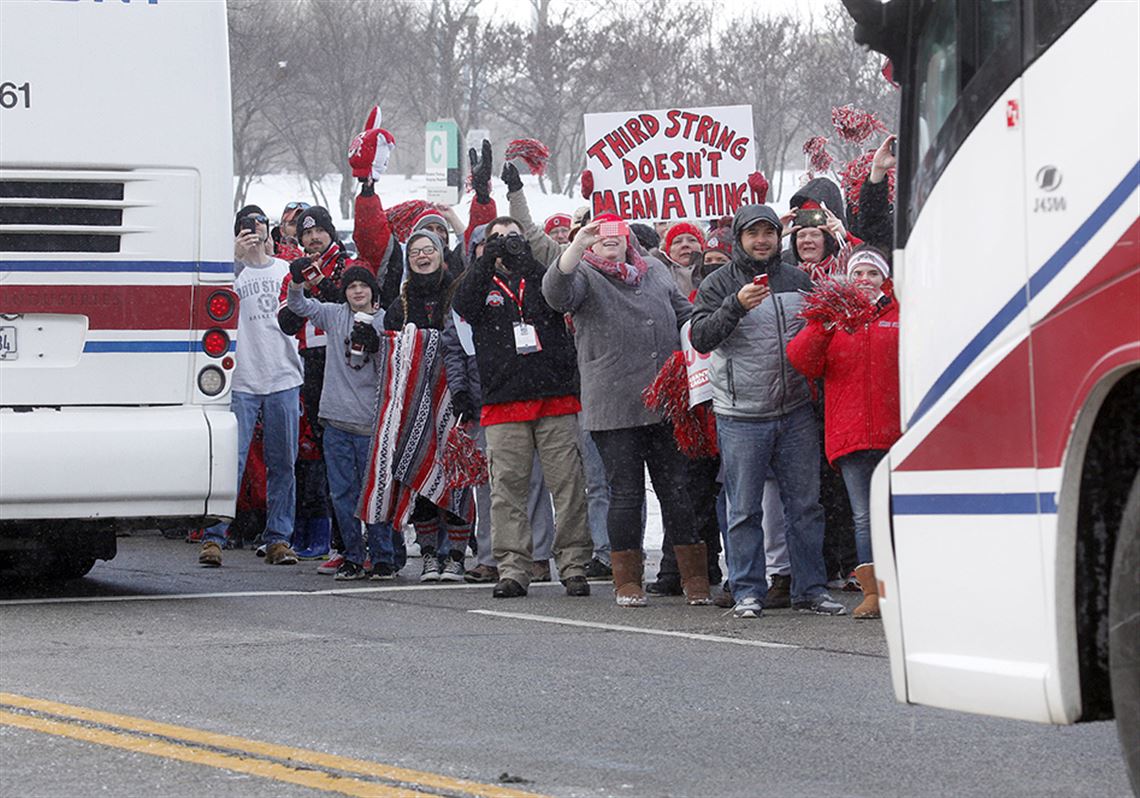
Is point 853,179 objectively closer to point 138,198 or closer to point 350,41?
point 138,198

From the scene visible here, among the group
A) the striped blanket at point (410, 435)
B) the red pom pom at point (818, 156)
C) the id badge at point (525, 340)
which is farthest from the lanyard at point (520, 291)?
the red pom pom at point (818, 156)

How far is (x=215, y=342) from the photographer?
34.4ft

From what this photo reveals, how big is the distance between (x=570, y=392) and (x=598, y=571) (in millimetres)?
1509

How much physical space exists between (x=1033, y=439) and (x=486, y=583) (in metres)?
7.67

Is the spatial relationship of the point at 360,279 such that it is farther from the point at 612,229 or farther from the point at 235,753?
the point at 235,753

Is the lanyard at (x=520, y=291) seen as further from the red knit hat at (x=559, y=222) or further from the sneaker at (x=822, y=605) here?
Answer: the red knit hat at (x=559, y=222)

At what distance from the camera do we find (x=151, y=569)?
12969mm

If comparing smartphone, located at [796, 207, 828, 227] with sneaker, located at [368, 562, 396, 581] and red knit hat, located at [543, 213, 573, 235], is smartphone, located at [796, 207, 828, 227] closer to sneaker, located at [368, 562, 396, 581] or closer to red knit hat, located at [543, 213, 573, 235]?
red knit hat, located at [543, 213, 573, 235]

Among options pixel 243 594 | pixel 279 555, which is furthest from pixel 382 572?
pixel 279 555

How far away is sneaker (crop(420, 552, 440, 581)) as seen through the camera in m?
12.3

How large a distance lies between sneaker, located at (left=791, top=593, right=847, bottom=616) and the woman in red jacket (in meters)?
0.24

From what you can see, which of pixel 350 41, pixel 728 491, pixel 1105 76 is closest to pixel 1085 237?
pixel 1105 76

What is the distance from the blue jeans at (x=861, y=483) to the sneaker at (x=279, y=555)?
14.9 feet

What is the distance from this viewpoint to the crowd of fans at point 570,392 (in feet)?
34.0
